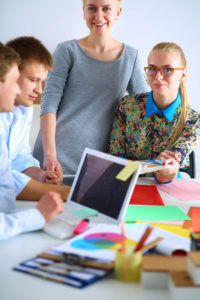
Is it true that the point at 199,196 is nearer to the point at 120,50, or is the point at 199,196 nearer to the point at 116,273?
the point at 116,273

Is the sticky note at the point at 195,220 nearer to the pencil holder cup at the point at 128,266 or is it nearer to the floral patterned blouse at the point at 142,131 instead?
the pencil holder cup at the point at 128,266

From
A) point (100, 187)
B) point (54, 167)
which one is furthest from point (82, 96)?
point (100, 187)

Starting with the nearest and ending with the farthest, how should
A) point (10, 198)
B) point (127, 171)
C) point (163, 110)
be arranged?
point (127, 171) < point (10, 198) < point (163, 110)

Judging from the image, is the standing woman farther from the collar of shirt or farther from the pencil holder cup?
the pencil holder cup

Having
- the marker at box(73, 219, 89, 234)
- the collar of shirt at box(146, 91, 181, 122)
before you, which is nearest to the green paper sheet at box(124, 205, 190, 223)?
the marker at box(73, 219, 89, 234)

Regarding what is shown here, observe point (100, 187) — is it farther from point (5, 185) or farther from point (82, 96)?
point (82, 96)

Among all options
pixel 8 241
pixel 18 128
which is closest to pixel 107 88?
pixel 18 128

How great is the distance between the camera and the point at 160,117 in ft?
6.08

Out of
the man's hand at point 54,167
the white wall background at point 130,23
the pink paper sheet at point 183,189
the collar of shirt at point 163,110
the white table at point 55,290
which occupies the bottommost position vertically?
the white table at point 55,290

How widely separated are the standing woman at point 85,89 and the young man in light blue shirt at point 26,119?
0.30 metres

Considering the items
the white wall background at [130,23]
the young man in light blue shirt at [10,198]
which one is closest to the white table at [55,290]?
the young man in light blue shirt at [10,198]

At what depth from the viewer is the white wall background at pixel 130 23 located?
321cm

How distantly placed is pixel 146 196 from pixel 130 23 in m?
2.26

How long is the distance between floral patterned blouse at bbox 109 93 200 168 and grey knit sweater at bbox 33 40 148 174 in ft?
0.30
